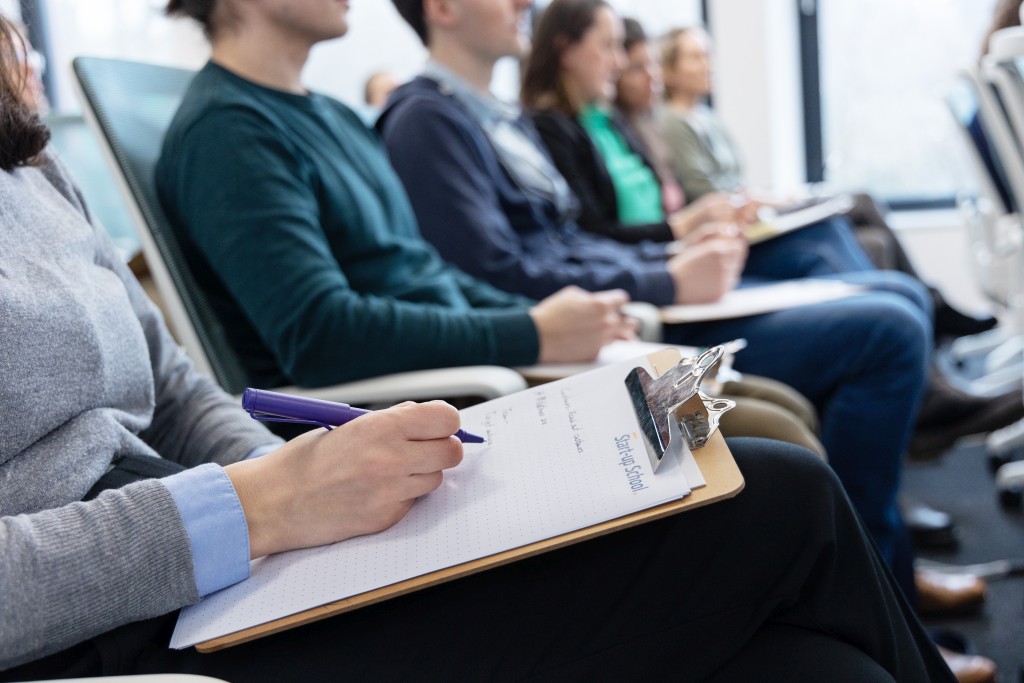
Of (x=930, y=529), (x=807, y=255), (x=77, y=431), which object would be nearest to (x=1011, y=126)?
(x=807, y=255)

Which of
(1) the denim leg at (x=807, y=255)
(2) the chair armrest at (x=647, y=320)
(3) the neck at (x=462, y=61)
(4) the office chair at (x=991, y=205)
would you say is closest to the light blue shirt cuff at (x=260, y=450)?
(2) the chair armrest at (x=647, y=320)

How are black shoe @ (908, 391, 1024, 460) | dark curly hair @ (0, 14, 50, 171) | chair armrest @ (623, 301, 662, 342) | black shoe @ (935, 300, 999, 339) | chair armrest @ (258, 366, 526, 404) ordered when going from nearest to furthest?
1. dark curly hair @ (0, 14, 50, 171)
2. chair armrest @ (258, 366, 526, 404)
3. chair armrest @ (623, 301, 662, 342)
4. black shoe @ (908, 391, 1024, 460)
5. black shoe @ (935, 300, 999, 339)

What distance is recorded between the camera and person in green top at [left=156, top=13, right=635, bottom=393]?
1.07 metres

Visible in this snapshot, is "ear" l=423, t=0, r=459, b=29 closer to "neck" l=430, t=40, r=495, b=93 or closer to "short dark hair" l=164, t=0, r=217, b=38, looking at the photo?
"neck" l=430, t=40, r=495, b=93

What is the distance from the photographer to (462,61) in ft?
5.70

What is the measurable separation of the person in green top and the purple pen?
41cm

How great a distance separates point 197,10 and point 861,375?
3.60ft

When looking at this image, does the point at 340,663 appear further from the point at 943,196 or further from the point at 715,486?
the point at 943,196

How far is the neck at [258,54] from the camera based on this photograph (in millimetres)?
1224

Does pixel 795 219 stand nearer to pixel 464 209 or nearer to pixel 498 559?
pixel 464 209

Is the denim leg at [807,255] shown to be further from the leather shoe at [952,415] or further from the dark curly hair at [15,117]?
the dark curly hair at [15,117]

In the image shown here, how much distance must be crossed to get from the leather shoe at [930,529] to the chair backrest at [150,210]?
1.41 metres

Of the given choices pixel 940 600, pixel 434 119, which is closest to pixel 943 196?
pixel 940 600

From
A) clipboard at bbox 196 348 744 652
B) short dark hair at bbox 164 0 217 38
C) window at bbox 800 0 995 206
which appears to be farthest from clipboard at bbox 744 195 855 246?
window at bbox 800 0 995 206
